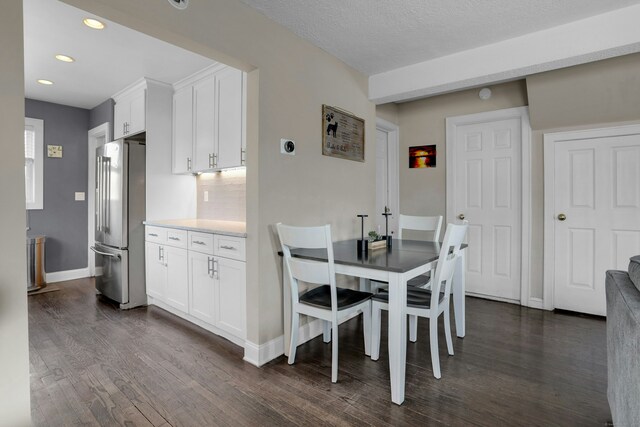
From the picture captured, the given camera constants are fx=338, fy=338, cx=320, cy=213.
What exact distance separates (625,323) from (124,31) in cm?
338

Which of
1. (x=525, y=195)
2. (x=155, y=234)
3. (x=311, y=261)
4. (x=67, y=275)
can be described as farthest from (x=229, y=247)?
(x=67, y=275)

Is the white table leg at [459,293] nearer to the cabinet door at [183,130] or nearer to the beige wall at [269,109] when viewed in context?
the beige wall at [269,109]

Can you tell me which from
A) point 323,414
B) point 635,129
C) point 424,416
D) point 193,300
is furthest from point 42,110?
point 635,129

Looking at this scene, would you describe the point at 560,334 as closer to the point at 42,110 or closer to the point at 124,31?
the point at 124,31

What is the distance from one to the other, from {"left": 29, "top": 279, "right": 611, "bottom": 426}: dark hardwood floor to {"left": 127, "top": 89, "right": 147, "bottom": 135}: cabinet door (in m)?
2.03

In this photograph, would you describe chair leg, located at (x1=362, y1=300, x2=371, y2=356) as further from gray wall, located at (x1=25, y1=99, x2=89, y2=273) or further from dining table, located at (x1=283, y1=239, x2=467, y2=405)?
gray wall, located at (x1=25, y1=99, x2=89, y2=273)

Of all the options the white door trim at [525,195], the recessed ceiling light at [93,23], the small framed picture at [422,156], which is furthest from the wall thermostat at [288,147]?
the white door trim at [525,195]

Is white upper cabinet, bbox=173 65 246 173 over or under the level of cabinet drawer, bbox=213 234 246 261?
over

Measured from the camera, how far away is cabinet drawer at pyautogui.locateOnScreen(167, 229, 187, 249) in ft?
9.84

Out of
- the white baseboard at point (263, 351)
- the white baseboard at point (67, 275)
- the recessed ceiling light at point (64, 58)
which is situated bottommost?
the white baseboard at point (263, 351)

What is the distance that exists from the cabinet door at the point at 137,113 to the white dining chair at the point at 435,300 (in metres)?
3.04

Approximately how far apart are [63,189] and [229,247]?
3.48 metres

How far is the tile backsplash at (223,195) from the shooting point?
11.3ft

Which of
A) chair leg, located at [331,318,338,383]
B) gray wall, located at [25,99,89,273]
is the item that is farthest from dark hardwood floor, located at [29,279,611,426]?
gray wall, located at [25,99,89,273]
